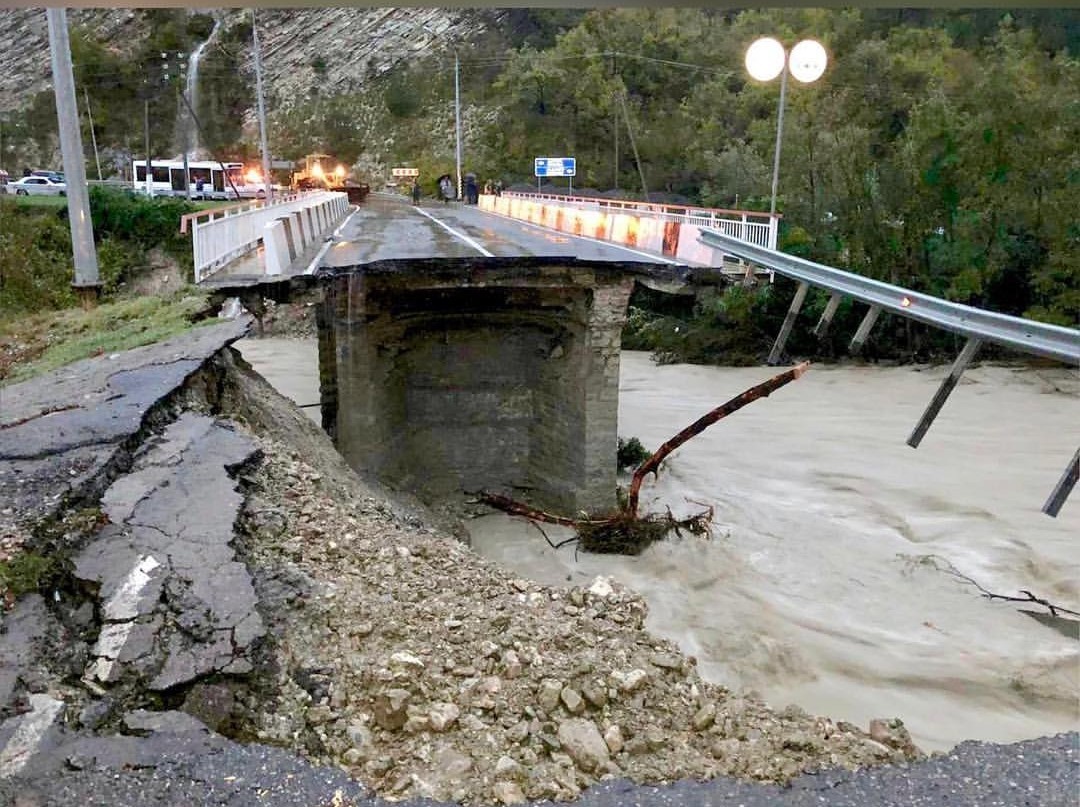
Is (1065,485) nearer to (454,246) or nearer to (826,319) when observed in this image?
(826,319)

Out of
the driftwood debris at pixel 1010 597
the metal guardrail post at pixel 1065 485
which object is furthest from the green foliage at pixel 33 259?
the metal guardrail post at pixel 1065 485

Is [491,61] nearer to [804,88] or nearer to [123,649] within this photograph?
[804,88]

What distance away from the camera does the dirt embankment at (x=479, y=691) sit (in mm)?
4621

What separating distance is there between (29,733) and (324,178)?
2773 inches

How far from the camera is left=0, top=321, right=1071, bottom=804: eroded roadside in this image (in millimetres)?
4500

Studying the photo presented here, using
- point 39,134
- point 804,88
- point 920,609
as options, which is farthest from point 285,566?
point 39,134

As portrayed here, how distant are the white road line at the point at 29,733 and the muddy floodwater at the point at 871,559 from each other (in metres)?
6.64

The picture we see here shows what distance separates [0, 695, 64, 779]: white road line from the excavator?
52448 mm

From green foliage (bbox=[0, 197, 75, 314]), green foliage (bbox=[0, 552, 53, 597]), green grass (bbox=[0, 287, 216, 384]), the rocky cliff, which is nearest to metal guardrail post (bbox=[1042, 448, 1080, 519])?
green foliage (bbox=[0, 552, 53, 597])

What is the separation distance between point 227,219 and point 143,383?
226 inches

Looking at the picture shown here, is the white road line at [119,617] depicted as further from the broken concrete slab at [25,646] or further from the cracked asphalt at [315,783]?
the cracked asphalt at [315,783]

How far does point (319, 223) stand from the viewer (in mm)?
22172

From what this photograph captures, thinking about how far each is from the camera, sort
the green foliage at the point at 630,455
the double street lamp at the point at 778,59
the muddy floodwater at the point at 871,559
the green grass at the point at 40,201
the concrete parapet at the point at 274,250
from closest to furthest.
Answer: the double street lamp at the point at 778,59, the muddy floodwater at the point at 871,559, the concrete parapet at the point at 274,250, the green foliage at the point at 630,455, the green grass at the point at 40,201

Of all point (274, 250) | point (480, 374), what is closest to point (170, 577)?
point (274, 250)
